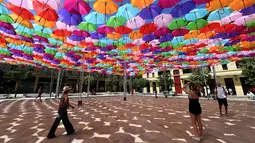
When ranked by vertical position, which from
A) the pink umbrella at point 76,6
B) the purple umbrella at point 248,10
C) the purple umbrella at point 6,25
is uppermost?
the purple umbrella at point 248,10

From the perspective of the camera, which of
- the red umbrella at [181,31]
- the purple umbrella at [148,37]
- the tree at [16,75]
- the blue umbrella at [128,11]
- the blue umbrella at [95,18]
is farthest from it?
the tree at [16,75]

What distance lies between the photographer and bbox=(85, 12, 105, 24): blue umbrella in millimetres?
5914

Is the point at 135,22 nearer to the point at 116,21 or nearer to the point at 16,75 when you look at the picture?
the point at 116,21

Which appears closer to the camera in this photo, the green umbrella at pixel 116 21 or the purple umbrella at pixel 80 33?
the green umbrella at pixel 116 21

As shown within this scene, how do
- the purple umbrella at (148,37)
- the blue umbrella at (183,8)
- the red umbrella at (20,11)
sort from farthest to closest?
the purple umbrella at (148,37)
the blue umbrella at (183,8)
the red umbrella at (20,11)

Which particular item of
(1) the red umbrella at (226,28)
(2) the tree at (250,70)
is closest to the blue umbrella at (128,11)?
(1) the red umbrella at (226,28)

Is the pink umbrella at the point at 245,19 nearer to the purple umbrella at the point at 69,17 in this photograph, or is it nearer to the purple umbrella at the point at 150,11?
the purple umbrella at the point at 150,11

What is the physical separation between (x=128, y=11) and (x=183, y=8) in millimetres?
2398

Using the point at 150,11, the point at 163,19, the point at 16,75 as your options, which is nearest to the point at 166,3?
the point at 150,11

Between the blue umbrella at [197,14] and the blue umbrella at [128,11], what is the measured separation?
2.70m

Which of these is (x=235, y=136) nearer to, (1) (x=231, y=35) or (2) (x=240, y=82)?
(1) (x=231, y=35)

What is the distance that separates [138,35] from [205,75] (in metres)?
18.5

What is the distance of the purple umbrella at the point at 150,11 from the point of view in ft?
16.2

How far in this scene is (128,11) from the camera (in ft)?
17.6
